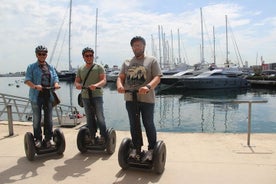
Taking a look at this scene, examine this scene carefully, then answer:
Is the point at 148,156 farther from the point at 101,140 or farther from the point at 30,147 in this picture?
the point at 30,147

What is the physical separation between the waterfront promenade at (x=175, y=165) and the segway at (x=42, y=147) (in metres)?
0.11

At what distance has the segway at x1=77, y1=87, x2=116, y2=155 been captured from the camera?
18.5 feet

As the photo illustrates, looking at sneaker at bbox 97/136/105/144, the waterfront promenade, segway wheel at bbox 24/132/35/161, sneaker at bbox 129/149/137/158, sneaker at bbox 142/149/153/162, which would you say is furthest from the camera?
sneaker at bbox 97/136/105/144

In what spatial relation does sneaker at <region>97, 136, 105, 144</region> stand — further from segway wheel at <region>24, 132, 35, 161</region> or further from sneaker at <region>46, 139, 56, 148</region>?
segway wheel at <region>24, 132, 35, 161</region>

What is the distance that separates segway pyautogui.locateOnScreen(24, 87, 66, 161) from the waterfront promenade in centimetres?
11

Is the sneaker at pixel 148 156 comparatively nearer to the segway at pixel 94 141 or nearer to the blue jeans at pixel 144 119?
the blue jeans at pixel 144 119

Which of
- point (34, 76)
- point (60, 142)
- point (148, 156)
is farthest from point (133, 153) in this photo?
point (34, 76)

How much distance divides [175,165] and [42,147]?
226cm

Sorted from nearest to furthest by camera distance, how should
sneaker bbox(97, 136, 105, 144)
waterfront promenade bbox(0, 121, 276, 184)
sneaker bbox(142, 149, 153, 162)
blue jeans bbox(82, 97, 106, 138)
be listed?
1. waterfront promenade bbox(0, 121, 276, 184)
2. sneaker bbox(142, 149, 153, 162)
3. blue jeans bbox(82, 97, 106, 138)
4. sneaker bbox(97, 136, 105, 144)

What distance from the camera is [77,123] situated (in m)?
8.74

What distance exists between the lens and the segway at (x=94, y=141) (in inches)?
222

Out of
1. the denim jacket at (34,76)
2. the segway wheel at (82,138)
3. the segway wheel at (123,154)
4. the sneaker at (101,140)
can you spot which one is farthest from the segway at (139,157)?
the denim jacket at (34,76)

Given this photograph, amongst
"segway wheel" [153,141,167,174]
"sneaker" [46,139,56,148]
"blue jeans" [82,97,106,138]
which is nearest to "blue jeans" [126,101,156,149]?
"segway wheel" [153,141,167,174]

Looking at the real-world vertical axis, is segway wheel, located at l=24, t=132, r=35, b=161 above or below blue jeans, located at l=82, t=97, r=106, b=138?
below
